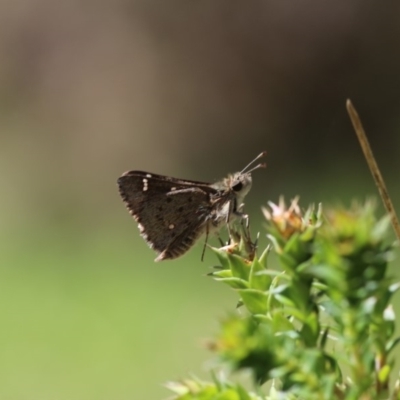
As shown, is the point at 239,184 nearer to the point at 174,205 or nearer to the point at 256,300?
the point at 174,205

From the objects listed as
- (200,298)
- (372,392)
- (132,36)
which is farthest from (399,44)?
(372,392)

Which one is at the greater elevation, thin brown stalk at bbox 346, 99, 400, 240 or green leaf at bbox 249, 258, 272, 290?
thin brown stalk at bbox 346, 99, 400, 240

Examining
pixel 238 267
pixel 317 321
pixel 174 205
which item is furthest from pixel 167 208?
pixel 317 321

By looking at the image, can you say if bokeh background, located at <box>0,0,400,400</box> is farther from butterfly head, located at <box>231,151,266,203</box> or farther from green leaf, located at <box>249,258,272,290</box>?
green leaf, located at <box>249,258,272,290</box>

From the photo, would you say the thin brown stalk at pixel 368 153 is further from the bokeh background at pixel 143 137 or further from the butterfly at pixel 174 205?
the bokeh background at pixel 143 137

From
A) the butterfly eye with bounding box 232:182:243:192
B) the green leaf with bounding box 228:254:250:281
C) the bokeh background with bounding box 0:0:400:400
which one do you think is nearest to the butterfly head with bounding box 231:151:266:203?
the butterfly eye with bounding box 232:182:243:192

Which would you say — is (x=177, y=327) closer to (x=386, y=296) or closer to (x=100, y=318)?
(x=100, y=318)
